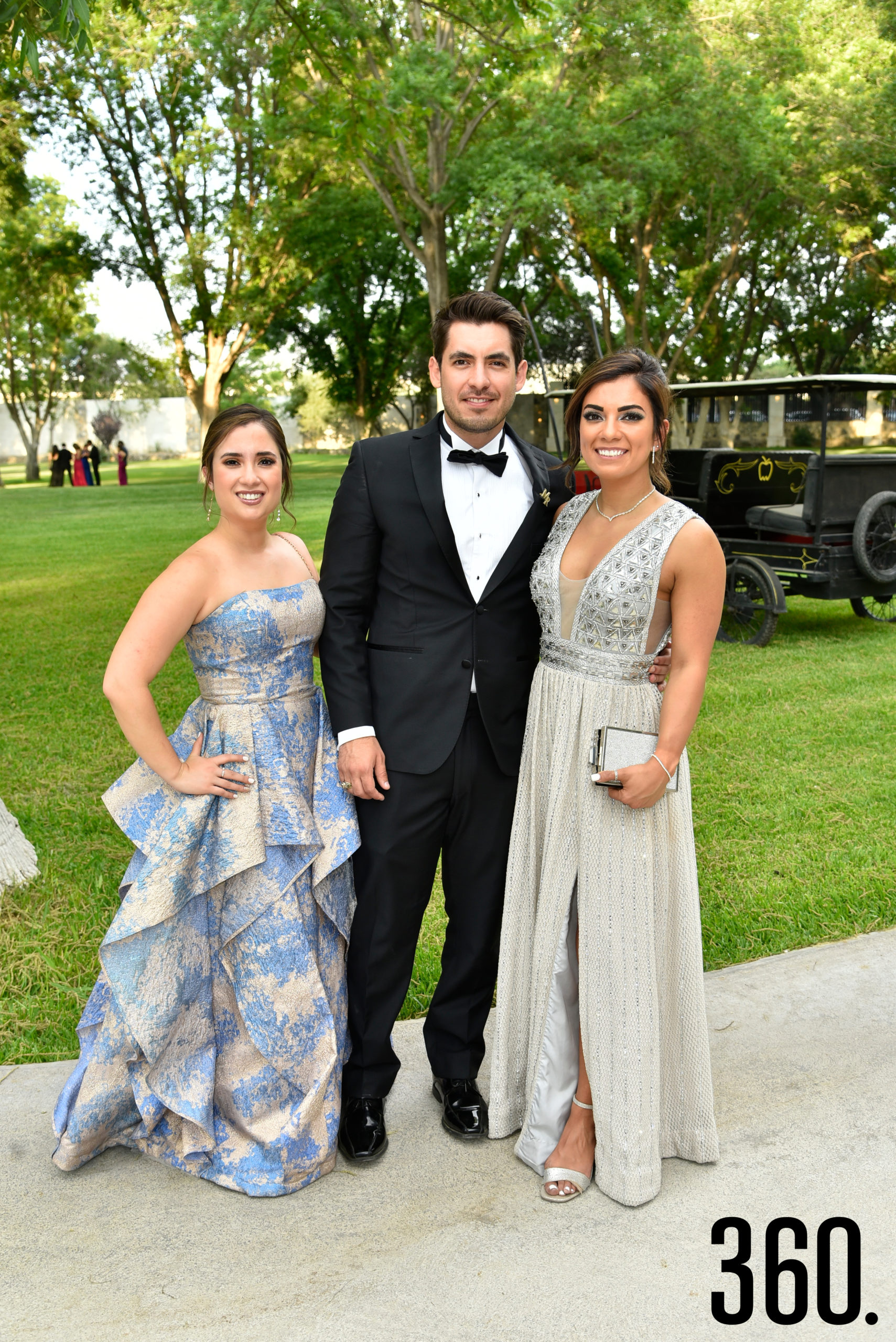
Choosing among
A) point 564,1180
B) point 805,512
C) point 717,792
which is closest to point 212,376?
point 805,512

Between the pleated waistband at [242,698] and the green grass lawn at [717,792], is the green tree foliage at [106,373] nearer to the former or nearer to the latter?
the green grass lawn at [717,792]

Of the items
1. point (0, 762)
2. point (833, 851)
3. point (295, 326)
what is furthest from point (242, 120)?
point (833, 851)

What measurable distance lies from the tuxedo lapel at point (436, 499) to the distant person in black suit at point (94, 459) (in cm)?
3454

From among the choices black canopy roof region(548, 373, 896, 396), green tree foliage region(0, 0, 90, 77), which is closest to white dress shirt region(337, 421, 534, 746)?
green tree foliage region(0, 0, 90, 77)

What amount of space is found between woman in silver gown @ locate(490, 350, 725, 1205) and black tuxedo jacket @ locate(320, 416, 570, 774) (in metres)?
0.13

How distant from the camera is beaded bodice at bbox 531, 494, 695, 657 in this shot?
8.30 feet

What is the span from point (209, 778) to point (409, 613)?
0.64 m

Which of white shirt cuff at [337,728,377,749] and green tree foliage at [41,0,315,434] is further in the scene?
green tree foliage at [41,0,315,434]

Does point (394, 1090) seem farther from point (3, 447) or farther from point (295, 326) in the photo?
point (3, 447)

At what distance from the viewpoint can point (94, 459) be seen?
115ft

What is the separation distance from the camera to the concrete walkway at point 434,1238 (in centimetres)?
225

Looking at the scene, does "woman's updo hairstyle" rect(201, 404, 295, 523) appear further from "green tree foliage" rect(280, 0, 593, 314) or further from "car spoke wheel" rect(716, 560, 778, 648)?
"green tree foliage" rect(280, 0, 593, 314)

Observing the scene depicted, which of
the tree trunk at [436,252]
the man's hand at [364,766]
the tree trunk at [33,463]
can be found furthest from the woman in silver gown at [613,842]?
the tree trunk at [33,463]

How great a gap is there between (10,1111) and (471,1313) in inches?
58.6
